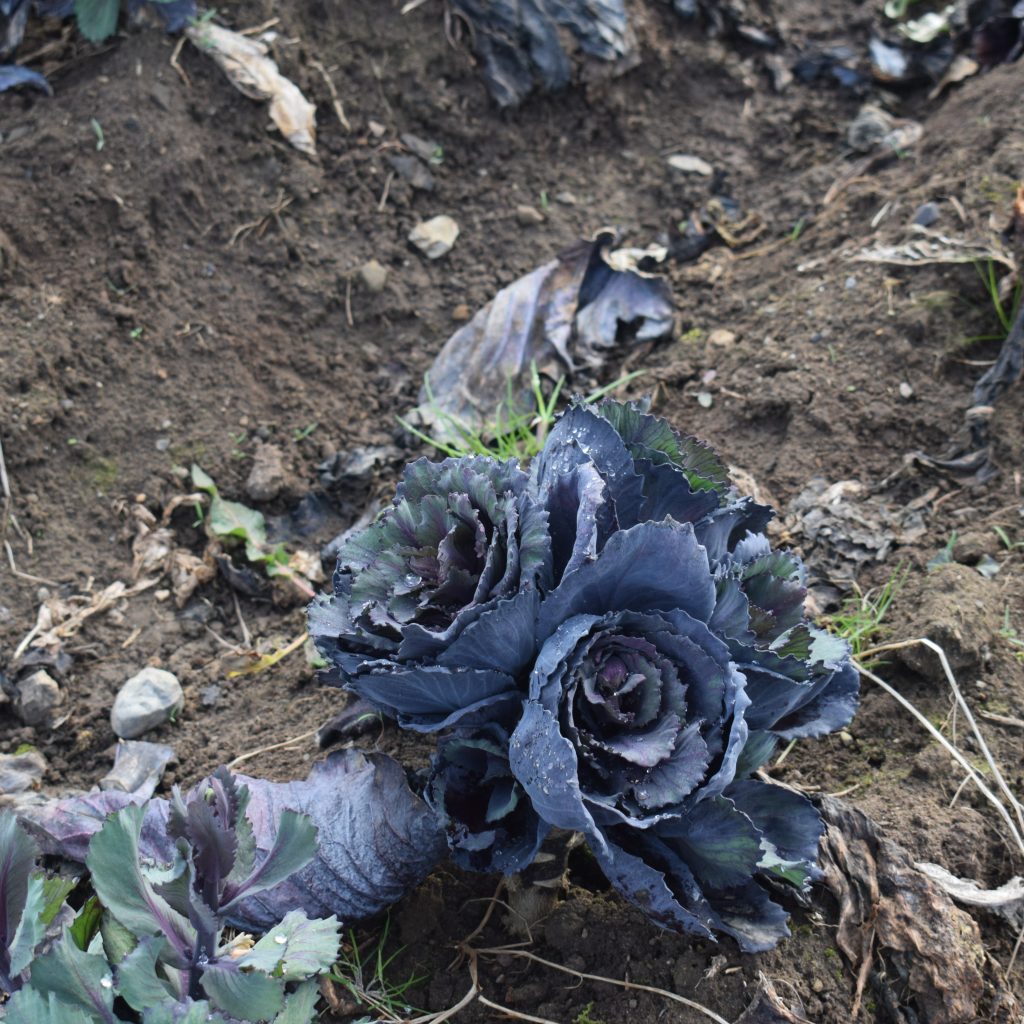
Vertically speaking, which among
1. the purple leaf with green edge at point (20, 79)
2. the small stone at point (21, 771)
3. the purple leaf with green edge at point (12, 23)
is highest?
the purple leaf with green edge at point (12, 23)

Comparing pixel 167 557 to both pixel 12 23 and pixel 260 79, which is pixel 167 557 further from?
pixel 12 23

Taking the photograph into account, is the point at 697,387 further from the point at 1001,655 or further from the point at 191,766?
the point at 191,766

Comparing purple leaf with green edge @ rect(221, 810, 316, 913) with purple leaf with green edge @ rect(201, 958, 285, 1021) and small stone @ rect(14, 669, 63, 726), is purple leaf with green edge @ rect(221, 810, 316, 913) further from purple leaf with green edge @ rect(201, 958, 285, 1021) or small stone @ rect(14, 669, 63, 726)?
small stone @ rect(14, 669, 63, 726)

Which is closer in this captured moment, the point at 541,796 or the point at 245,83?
the point at 541,796

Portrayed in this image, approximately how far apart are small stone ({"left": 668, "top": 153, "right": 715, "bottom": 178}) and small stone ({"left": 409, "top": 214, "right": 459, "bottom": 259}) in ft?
3.17

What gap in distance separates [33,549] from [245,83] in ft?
5.94

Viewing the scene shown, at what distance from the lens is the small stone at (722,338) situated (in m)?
3.42

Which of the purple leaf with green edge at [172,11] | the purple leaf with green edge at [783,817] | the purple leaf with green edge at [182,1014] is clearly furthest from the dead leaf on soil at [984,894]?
the purple leaf with green edge at [172,11]

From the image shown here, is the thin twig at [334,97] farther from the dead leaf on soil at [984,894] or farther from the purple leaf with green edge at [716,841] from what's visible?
the dead leaf on soil at [984,894]

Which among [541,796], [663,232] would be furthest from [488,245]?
[541,796]

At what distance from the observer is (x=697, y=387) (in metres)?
3.30

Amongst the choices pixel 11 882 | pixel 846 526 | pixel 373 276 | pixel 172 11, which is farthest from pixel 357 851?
pixel 172 11

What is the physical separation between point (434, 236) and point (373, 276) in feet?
1.05

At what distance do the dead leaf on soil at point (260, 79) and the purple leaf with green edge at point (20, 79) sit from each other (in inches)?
20.4
